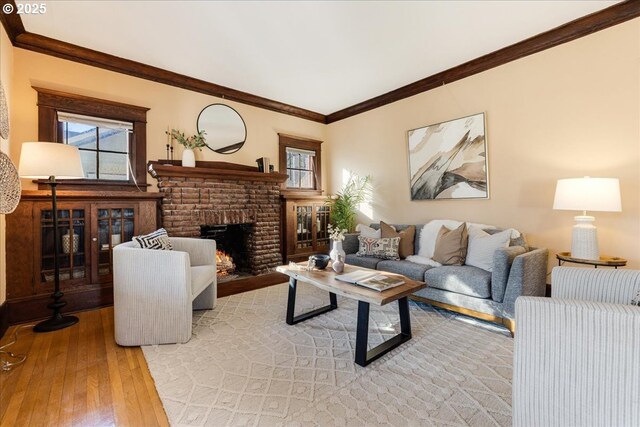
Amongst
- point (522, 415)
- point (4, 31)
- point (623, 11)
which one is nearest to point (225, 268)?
point (4, 31)

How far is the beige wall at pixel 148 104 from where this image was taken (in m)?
2.89

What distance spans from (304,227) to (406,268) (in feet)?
7.45

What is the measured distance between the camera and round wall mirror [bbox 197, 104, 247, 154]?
13.5 feet

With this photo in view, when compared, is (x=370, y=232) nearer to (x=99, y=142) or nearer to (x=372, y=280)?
(x=372, y=280)

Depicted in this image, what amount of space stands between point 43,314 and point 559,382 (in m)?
4.00

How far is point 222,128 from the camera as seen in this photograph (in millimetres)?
4262

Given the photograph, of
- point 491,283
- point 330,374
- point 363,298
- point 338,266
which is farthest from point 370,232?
point 330,374

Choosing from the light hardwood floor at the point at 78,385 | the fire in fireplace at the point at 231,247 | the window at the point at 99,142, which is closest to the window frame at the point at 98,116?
the window at the point at 99,142

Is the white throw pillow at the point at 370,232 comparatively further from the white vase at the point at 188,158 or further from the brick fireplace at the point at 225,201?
the white vase at the point at 188,158

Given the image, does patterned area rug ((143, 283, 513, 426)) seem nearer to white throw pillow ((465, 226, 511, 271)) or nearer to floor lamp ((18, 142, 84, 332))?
white throw pillow ((465, 226, 511, 271))

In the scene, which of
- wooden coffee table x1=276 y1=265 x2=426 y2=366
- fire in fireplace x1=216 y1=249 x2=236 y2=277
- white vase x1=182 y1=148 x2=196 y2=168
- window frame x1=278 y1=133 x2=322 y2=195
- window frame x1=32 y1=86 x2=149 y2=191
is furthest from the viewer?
window frame x1=278 y1=133 x2=322 y2=195

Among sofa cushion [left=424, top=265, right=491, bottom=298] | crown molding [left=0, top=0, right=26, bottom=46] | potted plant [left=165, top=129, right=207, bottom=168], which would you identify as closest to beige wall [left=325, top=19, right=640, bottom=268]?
sofa cushion [left=424, top=265, right=491, bottom=298]

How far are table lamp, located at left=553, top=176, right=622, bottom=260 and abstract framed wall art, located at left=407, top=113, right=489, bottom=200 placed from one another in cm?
98

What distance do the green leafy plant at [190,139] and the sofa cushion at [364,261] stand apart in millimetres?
2529
